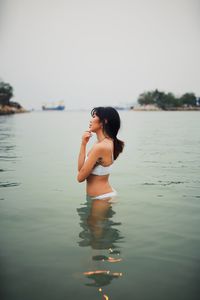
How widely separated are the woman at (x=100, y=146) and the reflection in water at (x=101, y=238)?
1.94 ft

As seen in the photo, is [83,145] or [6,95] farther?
[6,95]

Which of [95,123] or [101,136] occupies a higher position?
[95,123]

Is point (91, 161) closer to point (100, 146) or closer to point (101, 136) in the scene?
point (100, 146)

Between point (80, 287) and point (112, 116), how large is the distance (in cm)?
248

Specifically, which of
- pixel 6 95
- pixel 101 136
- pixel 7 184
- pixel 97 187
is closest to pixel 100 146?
pixel 101 136

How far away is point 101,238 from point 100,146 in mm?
1329

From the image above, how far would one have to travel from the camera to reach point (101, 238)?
16.9 ft

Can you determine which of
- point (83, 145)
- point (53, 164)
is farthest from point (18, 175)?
point (83, 145)

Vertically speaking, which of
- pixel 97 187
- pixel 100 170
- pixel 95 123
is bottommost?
pixel 97 187

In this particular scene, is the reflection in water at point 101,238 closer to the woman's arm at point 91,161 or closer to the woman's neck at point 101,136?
the woman's arm at point 91,161

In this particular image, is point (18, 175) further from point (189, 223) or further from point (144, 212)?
point (189, 223)

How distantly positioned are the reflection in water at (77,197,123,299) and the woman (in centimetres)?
59

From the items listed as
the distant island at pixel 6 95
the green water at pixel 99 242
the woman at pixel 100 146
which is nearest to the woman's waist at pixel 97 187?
the woman at pixel 100 146

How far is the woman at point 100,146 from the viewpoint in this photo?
17.3ft
